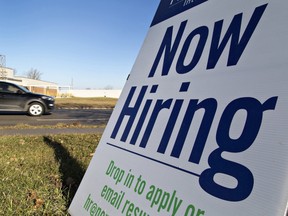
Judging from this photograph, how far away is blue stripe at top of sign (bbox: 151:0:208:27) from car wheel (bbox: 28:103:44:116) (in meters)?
13.6

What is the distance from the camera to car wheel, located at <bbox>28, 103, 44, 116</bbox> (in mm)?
15070

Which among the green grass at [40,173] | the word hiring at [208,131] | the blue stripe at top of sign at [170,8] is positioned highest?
the blue stripe at top of sign at [170,8]

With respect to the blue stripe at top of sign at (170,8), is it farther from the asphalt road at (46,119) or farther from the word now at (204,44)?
the asphalt road at (46,119)

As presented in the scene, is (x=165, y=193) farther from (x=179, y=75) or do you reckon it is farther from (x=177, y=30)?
(x=177, y=30)

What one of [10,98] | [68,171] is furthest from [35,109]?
[68,171]

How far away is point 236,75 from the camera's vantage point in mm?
1514

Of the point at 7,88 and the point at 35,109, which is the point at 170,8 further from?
the point at 7,88

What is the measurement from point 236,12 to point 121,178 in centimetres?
121

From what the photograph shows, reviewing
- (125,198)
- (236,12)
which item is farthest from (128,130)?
(236,12)

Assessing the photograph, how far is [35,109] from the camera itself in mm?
15148

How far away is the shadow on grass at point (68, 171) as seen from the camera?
3.49 m

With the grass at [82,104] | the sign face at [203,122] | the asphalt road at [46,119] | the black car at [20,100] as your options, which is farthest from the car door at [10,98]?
the sign face at [203,122]

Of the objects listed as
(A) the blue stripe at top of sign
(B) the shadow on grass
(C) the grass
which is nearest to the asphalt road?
(B) the shadow on grass

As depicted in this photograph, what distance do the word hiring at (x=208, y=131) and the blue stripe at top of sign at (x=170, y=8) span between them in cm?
58
